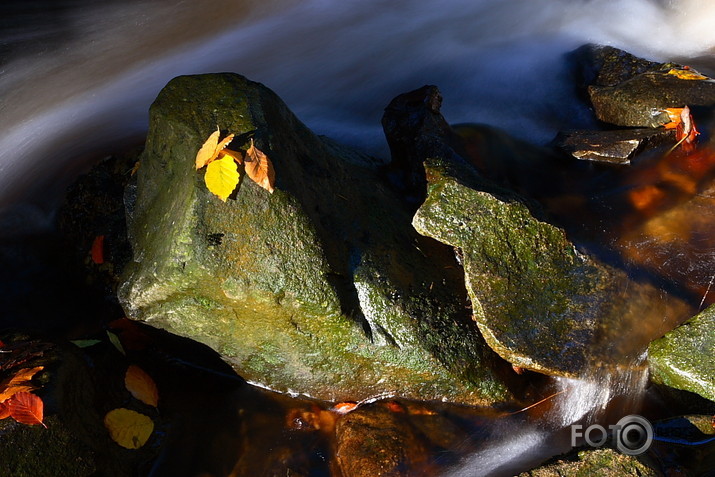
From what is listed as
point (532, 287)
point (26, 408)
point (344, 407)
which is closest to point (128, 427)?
point (26, 408)

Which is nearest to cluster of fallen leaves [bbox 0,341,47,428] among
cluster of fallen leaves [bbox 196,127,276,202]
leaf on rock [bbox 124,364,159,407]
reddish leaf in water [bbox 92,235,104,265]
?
leaf on rock [bbox 124,364,159,407]

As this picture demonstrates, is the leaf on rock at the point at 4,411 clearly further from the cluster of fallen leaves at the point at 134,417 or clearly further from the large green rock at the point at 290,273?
the large green rock at the point at 290,273

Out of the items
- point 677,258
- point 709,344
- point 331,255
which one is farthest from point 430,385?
point 677,258

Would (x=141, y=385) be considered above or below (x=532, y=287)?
above

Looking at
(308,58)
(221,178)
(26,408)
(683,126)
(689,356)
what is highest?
(221,178)

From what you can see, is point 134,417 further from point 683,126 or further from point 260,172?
point 683,126

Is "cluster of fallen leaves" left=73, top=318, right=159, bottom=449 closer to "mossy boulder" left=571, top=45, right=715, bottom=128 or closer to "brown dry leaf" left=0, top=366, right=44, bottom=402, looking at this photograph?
"brown dry leaf" left=0, top=366, right=44, bottom=402

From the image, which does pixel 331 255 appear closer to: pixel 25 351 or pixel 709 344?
pixel 25 351

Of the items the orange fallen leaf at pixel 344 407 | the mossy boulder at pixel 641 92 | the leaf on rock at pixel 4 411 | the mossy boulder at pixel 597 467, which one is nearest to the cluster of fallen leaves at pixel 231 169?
the orange fallen leaf at pixel 344 407
